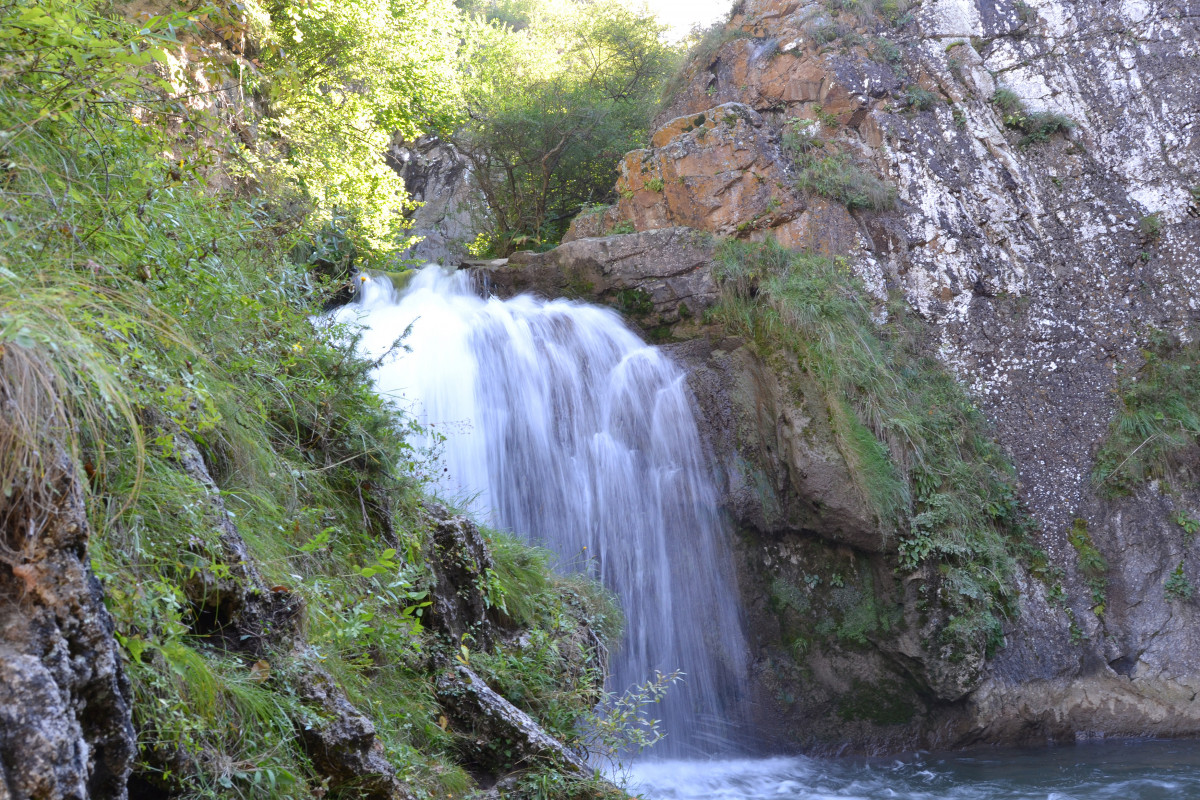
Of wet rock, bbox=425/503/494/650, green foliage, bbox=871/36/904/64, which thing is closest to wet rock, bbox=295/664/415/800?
wet rock, bbox=425/503/494/650

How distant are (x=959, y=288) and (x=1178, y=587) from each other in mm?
3824

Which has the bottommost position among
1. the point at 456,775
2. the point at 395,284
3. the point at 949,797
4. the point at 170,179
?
the point at 949,797

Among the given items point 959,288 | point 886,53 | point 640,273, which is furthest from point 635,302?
point 886,53

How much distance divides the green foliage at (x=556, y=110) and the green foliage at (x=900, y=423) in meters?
7.27

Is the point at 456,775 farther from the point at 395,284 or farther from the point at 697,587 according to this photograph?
the point at 395,284

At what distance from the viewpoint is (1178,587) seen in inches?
322

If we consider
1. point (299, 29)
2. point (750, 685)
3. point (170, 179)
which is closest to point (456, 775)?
point (170, 179)

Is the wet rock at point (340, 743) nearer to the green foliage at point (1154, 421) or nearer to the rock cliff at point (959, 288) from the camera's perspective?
the rock cliff at point (959, 288)

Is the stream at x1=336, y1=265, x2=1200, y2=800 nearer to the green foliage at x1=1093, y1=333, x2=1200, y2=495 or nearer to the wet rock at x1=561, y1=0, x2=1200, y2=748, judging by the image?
the wet rock at x1=561, y1=0, x2=1200, y2=748

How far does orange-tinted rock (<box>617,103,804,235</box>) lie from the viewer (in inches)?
406

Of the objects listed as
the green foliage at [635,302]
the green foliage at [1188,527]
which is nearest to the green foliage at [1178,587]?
the green foliage at [1188,527]

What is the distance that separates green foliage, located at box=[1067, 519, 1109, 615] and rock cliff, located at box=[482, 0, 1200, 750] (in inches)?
1.0

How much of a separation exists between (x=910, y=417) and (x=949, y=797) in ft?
11.5

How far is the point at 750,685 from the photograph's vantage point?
8078 mm
